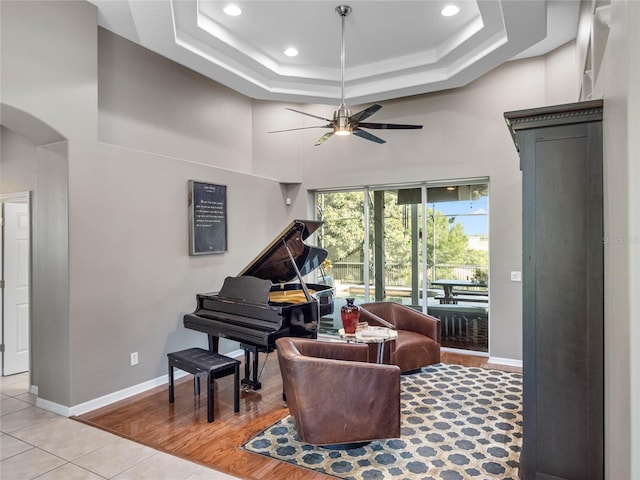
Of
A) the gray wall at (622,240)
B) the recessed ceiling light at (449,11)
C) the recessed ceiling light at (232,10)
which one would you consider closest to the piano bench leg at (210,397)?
the gray wall at (622,240)

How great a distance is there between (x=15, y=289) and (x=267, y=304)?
337 centimetres

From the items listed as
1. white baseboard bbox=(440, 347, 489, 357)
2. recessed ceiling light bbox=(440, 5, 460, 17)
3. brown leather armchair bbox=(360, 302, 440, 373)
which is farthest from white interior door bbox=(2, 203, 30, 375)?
white baseboard bbox=(440, 347, 489, 357)

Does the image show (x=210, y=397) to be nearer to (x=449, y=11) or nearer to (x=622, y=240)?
(x=622, y=240)

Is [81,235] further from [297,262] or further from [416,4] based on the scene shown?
[416,4]

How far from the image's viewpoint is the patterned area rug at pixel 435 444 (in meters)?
2.66

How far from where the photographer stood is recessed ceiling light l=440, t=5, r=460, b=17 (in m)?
3.83

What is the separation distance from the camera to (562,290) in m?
2.27

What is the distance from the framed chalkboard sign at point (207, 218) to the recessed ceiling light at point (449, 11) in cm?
326

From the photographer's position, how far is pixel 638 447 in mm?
1344

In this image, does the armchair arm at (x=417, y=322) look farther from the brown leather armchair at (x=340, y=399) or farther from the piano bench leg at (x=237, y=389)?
the piano bench leg at (x=237, y=389)

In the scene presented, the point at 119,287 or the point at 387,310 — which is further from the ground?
the point at 119,287

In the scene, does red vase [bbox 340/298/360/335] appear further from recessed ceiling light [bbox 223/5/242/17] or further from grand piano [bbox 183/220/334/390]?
recessed ceiling light [bbox 223/5/242/17]

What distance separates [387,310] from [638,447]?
144 inches

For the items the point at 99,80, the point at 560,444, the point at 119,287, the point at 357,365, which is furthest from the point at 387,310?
the point at 99,80
